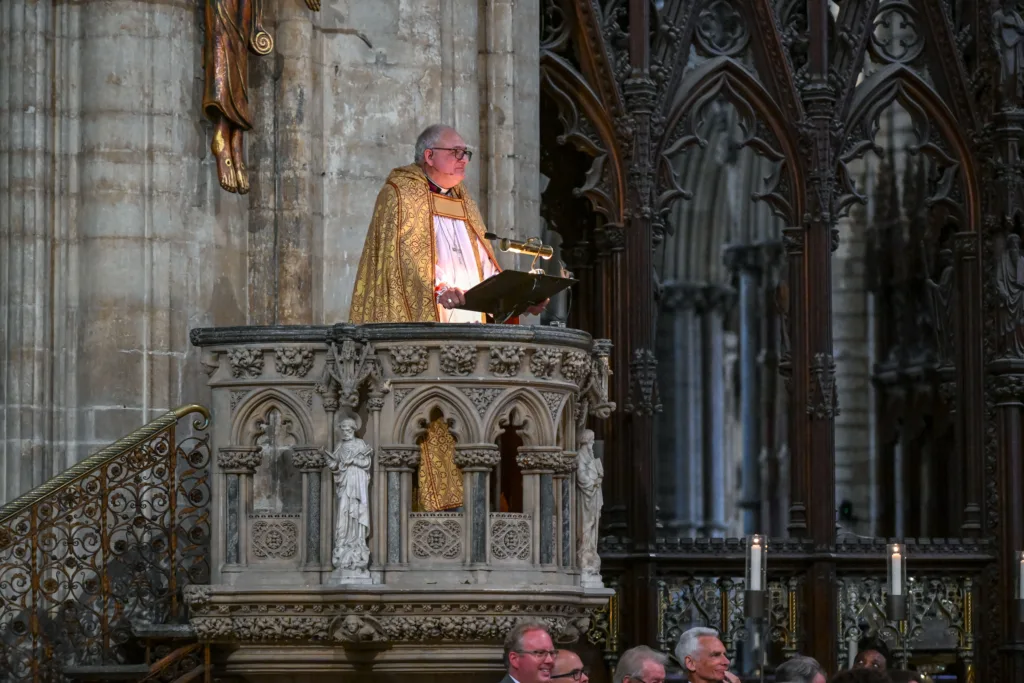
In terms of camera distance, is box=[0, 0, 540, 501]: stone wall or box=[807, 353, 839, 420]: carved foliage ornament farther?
box=[807, 353, 839, 420]: carved foliage ornament

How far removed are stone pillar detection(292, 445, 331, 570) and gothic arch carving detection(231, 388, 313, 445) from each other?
14 cm

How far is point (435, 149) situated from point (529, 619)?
2597 mm

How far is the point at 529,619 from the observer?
12461 millimetres

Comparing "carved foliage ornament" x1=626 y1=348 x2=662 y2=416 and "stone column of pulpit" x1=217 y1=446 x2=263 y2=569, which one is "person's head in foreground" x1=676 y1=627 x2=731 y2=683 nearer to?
"stone column of pulpit" x1=217 y1=446 x2=263 y2=569

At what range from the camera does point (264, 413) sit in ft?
42.2

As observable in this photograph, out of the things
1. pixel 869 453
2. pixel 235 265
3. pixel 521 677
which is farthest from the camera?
pixel 869 453

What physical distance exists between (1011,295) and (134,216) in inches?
241

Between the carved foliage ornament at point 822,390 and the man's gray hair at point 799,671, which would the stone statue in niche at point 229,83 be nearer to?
the carved foliage ornament at point 822,390

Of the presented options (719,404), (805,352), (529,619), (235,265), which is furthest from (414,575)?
(719,404)

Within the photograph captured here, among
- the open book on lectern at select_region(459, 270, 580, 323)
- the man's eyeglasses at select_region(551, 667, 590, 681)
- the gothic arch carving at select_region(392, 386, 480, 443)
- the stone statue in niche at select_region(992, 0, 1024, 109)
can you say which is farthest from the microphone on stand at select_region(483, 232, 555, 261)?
the stone statue in niche at select_region(992, 0, 1024, 109)

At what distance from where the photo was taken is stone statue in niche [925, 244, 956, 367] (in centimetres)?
1778

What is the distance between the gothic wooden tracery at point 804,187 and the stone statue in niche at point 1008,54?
1 centimetres

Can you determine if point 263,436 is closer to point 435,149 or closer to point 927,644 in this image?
point 435,149

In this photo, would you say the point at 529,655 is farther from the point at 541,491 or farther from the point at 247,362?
the point at 247,362
